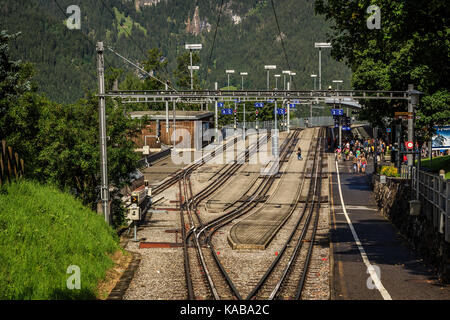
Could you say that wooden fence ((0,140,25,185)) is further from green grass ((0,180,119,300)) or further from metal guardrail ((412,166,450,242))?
metal guardrail ((412,166,450,242))

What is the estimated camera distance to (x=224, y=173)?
5472 centimetres

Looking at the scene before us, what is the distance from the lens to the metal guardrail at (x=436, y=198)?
1689 cm

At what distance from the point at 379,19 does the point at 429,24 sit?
6.54 m

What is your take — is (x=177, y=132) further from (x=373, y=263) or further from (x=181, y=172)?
(x=373, y=263)

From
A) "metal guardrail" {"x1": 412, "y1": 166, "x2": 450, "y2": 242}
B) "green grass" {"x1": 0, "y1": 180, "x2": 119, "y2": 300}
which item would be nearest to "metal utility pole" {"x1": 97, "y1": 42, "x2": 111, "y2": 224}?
"green grass" {"x1": 0, "y1": 180, "x2": 119, "y2": 300}

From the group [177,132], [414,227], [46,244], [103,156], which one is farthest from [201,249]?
[177,132]

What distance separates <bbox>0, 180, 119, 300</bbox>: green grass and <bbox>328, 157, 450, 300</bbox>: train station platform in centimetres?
701

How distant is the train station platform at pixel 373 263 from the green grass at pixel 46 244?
7.01 meters

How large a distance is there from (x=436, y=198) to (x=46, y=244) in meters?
12.1

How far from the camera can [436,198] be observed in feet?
62.7

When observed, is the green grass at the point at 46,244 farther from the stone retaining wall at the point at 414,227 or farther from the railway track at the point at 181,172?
the railway track at the point at 181,172
